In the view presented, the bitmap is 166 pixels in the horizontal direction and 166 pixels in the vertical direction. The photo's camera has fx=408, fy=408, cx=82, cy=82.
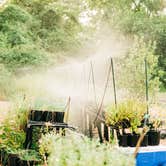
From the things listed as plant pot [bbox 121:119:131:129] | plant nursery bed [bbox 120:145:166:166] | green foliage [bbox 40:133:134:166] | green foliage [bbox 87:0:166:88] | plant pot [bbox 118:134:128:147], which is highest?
green foliage [bbox 87:0:166:88]

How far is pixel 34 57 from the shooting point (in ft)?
36.9

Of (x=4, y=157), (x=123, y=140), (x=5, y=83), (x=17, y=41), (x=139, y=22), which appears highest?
(x=139, y=22)

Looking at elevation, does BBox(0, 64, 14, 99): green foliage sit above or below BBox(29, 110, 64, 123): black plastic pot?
above

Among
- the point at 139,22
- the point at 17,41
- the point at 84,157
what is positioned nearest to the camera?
the point at 84,157

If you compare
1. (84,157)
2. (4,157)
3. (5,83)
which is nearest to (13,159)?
(4,157)

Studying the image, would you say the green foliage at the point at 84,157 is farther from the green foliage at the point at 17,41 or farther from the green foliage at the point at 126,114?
the green foliage at the point at 17,41

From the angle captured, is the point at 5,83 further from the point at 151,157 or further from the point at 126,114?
the point at 151,157

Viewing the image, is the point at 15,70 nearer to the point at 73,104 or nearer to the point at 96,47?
the point at 73,104

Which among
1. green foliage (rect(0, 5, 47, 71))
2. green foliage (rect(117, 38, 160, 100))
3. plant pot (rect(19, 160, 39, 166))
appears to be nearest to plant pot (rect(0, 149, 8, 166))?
plant pot (rect(19, 160, 39, 166))

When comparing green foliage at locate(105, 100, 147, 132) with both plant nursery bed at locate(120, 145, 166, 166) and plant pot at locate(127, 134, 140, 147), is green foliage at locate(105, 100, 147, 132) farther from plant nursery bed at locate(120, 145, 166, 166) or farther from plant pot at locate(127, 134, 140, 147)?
plant nursery bed at locate(120, 145, 166, 166)

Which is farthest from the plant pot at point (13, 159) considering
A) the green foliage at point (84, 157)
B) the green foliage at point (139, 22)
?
the green foliage at point (139, 22)

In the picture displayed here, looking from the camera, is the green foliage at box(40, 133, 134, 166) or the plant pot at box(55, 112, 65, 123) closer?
the green foliage at box(40, 133, 134, 166)

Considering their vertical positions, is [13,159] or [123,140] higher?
[123,140]

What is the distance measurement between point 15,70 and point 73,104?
5591 mm
